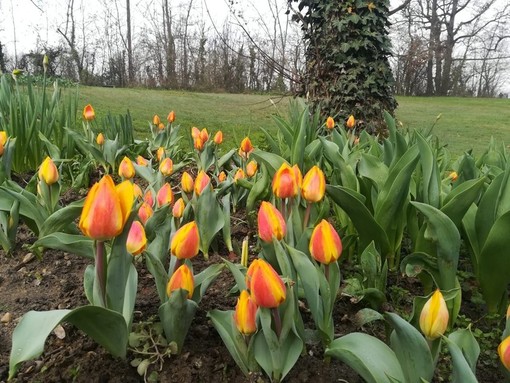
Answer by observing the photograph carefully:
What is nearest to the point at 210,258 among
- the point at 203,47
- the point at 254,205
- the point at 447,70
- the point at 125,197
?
the point at 254,205

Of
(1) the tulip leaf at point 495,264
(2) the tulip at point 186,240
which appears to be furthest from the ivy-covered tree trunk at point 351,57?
(2) the tulip at point 186,240

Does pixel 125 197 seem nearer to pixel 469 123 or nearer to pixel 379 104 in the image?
pixel 379 104

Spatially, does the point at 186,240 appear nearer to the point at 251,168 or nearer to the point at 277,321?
the point at 277,321

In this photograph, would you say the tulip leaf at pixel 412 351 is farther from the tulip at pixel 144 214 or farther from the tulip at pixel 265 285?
the tulip at pixel 144 214

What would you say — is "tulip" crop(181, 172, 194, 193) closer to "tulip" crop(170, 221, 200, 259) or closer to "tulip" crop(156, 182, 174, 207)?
"tulip" crop(156, 182, 174, 207)

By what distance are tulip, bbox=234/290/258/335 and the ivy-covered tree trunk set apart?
13.2 feet

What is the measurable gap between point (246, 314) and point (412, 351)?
0.36 meters

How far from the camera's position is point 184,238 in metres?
1.13

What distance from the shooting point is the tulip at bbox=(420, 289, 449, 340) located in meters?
0.92

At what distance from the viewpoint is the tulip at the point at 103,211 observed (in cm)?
87

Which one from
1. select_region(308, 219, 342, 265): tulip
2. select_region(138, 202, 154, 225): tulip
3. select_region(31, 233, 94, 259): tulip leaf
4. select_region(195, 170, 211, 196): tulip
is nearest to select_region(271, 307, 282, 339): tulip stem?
select_region(308, 219, 342, 265): tulip

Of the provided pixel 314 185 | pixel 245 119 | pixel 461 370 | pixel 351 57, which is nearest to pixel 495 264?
pixel 314 185

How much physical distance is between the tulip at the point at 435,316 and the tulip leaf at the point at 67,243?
89 cm

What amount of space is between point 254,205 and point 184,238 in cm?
109
